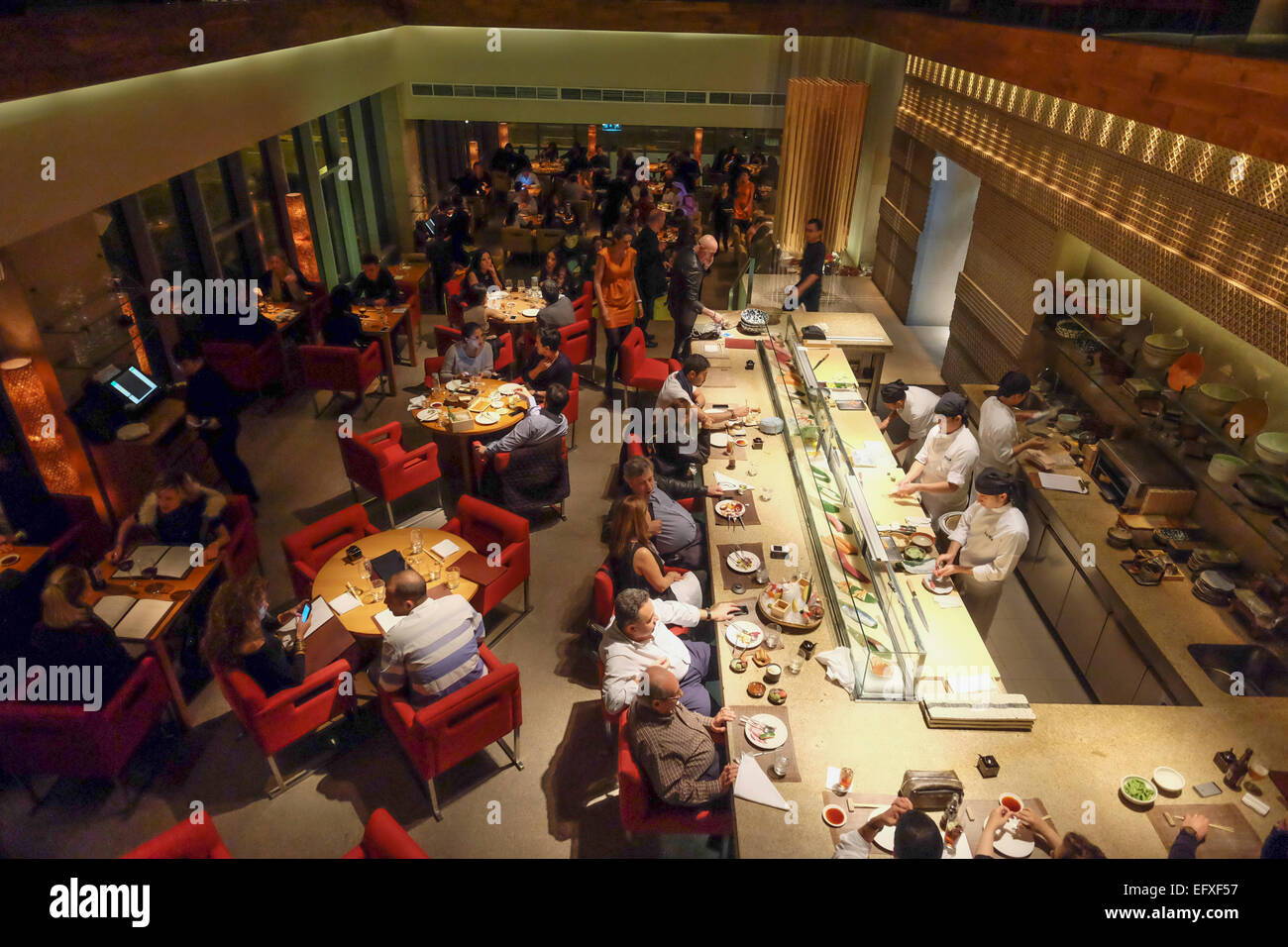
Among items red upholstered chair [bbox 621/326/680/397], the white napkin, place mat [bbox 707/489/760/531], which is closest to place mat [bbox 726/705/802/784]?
place mat [bbox 707/489/760/531]

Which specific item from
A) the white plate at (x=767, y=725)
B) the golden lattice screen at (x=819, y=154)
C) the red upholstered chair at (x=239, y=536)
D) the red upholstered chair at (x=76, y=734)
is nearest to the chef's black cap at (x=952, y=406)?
the white plate at (x=767, y=725)

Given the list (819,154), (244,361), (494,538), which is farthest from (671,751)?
(819,154)

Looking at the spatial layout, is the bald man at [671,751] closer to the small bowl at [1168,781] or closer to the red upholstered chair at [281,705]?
the red upholstered chair at [281,705]

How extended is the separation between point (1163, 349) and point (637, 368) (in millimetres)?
4849

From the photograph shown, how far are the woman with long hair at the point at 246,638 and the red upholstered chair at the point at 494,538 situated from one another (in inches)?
52.6

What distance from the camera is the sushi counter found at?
148 inches

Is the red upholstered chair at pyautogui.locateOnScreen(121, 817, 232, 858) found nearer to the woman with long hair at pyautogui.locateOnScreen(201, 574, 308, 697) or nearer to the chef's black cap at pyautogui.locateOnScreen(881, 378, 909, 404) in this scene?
the woman with long hair at pyautogui.locateOnScreen(201, 574, 308, 697)

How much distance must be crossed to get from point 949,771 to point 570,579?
11.8 feet

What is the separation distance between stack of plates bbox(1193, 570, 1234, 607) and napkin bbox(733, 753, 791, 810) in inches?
138

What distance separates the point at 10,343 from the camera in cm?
617

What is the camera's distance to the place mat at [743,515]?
5840 millimetres
